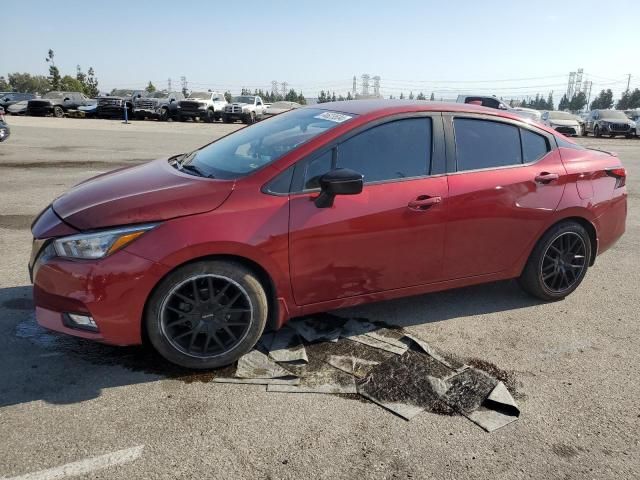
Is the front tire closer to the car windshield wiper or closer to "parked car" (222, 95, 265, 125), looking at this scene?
the car windshield wiper

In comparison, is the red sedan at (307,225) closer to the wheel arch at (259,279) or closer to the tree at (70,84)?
the wheel arch at (259,279)

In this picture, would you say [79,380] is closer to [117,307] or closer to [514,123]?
[117,307]

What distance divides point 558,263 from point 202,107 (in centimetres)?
3021

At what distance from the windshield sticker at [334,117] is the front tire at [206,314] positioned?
127cm

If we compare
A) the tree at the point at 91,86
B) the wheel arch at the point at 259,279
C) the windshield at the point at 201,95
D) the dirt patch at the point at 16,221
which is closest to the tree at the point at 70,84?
the tree at the point at 91,86

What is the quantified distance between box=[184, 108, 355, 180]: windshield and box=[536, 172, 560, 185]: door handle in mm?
1630

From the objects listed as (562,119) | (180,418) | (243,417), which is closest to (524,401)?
(243,417)

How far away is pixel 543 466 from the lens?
2.58m

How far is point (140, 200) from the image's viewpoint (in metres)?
3.21

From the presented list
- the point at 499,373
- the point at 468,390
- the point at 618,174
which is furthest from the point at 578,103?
the point at 468,390

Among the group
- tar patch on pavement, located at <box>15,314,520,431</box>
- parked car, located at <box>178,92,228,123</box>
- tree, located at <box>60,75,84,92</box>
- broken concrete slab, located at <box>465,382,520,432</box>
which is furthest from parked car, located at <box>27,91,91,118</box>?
tree, located at <box>60,75,84,92</box>

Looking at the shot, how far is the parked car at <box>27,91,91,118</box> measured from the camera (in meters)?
32.8

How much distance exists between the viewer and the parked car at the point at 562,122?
85.4ft

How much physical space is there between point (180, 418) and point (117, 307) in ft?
2.39
